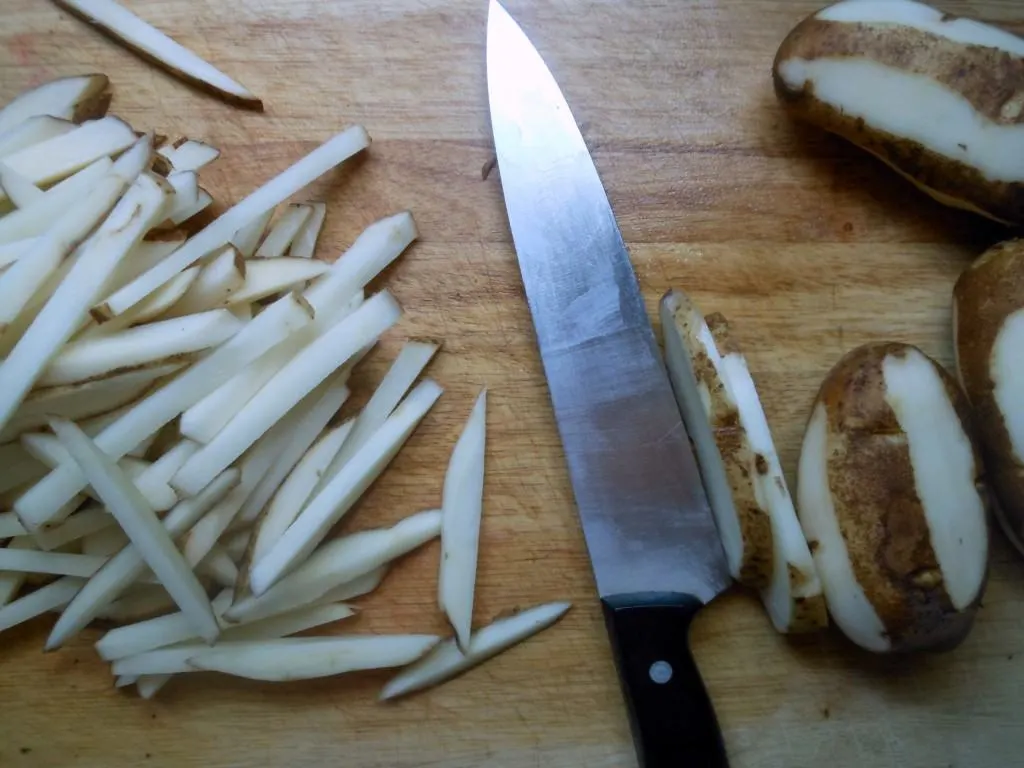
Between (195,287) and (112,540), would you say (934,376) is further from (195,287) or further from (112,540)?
(112,540)

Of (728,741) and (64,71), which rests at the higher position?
(64,71)

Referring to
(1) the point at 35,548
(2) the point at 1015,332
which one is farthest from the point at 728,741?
(1) the point at 35,548

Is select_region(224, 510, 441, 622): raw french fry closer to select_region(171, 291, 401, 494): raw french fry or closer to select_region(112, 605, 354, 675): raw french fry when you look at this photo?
select_region(112, 605, 354, 675): raw french fry

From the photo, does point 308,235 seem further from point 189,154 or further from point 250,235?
point 189,154

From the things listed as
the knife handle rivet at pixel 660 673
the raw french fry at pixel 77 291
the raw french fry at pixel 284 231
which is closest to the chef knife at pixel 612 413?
the knife handle rivet at pixel 660 673

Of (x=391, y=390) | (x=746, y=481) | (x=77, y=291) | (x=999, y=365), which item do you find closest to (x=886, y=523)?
(x=746, y=481)

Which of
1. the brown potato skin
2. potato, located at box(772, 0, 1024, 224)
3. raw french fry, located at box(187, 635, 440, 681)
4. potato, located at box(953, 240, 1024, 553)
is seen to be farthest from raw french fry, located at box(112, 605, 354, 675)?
potato, located at box(772, 0, 1024, 224)
